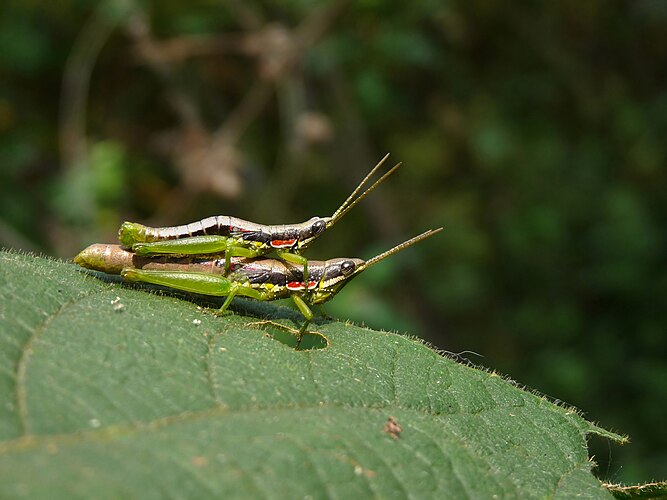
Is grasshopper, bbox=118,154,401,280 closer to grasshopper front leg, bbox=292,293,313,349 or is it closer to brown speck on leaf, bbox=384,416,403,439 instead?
grasshopper front leg, bbox=292,293,313,349

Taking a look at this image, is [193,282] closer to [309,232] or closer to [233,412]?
[309,232]

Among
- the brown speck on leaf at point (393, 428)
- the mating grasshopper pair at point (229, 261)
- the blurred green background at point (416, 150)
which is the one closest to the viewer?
the brown speck on leaf at point (393, 428)

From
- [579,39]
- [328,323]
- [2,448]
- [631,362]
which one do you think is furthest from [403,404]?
→ [579,39]

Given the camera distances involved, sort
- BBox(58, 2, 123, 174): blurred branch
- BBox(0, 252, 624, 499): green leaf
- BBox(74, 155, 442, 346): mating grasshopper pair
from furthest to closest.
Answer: BBox(58, 2, 123, 174): blurred branch → BBox(74, 155, 442, 346): mating grasshopper pair → BBox(0, 252, 624, 499): green leaf

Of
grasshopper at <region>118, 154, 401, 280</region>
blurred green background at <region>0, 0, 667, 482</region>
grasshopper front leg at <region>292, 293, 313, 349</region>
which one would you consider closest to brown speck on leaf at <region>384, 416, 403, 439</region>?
grasshopper front leg at <region>292, 293, 313, 349</region>

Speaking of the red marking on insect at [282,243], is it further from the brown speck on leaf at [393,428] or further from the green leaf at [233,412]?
the brown speck on leaf at [393,428]

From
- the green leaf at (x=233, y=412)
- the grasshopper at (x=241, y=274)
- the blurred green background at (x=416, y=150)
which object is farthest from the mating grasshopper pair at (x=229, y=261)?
the blurred green background at (x=416, y=150)
